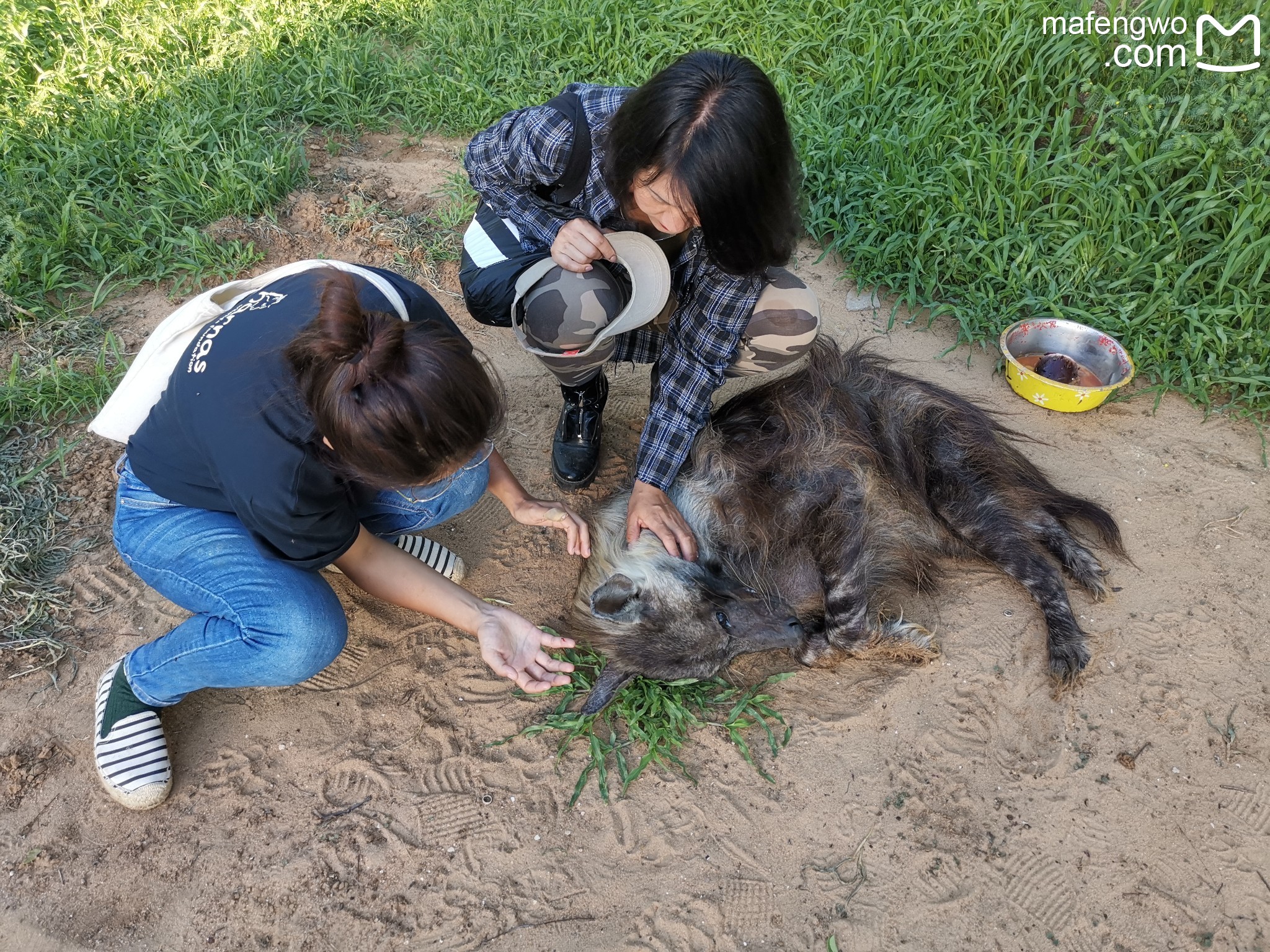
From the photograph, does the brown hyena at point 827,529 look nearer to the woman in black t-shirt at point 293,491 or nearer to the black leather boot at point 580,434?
the black leather boot at point 580,434

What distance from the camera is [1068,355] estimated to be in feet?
11.9

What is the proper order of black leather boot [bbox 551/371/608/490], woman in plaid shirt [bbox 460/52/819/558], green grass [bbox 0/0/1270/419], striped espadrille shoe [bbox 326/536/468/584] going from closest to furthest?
woman in plaid shirt [bbox 460/52/819/558] → striped espadrille shoe [bbox 326/536/468/584] → black leather boot [bbox 551/371/608/490] → green grass [bbox 0/0/1270/419]

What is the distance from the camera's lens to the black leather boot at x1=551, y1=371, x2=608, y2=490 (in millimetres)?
3098

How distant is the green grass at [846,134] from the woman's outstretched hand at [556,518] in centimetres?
212

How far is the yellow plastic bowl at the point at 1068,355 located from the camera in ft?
11.1

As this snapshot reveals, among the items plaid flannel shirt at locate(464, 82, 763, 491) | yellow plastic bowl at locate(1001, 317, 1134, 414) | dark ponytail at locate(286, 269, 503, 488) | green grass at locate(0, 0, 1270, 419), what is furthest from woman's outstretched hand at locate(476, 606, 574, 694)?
green grass at locate(0, 0, 1270, 419)

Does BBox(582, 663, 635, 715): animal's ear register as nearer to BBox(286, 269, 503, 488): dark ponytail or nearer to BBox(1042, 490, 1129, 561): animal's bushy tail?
BBox(286, 269, 503, 488): dark ponytail

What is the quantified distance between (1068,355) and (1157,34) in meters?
1.58

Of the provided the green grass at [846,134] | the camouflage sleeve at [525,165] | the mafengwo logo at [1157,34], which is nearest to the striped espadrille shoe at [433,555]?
the camouflage sleeve at [525,165]

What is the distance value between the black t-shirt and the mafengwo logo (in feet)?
11.5

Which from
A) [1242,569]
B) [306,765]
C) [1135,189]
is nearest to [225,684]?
[306,765]

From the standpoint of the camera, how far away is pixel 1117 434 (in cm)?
341

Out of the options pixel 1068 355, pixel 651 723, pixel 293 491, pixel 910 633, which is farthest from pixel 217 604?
pixel 1068 355

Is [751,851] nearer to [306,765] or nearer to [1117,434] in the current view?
[306,765]
